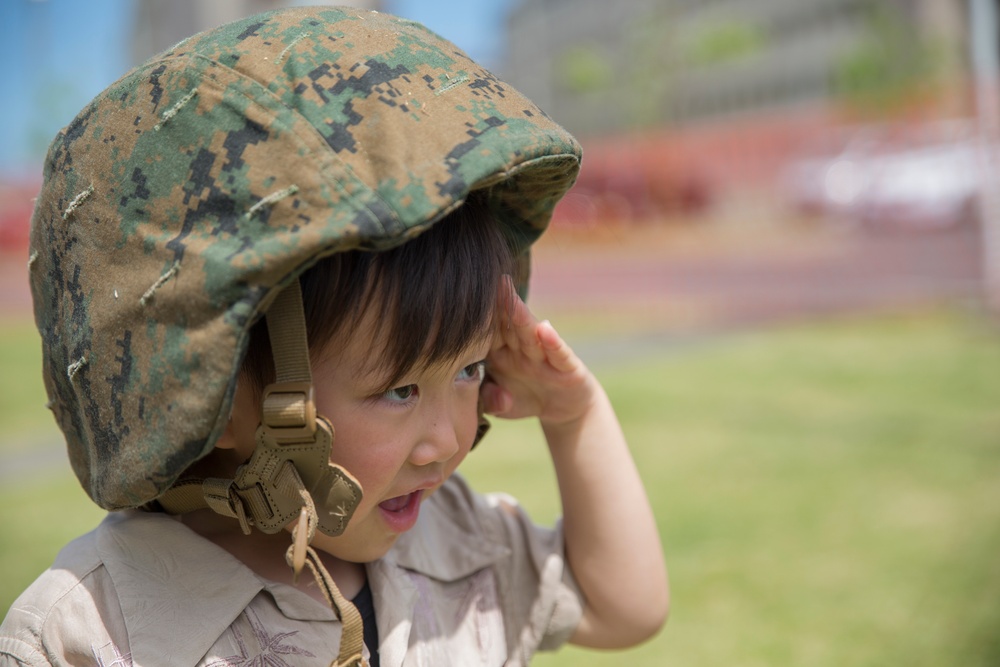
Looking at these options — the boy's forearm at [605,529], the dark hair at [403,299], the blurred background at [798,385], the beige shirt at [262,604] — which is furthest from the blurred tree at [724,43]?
the dark hair at [403,299]

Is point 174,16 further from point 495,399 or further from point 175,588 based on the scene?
point 175,588

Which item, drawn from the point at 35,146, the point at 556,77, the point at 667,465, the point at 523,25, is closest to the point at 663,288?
the point at 667,465

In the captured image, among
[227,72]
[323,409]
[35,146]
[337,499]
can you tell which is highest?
[227,72]

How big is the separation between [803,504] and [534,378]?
101 inches

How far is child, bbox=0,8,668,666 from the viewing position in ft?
4.08

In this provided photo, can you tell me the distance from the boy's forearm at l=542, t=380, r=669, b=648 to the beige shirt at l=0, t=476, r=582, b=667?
0.05m

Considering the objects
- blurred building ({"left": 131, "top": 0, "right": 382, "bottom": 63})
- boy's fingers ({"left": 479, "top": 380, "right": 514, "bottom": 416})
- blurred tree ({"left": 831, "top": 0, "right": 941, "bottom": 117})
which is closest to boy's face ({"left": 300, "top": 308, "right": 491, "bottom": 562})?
boy's fingers ({"left": 479, "top": 380, "right": 514, "bottom": 416})

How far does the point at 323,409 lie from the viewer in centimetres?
139

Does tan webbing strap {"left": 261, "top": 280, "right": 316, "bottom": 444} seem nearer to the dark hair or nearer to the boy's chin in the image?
the dark hair

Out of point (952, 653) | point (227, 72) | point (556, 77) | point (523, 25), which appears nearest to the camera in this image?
point (227, 72)

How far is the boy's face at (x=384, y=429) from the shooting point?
1.38 metres

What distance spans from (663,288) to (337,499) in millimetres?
12294

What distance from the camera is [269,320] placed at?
131 centimetres

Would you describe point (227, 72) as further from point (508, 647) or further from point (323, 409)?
point (508, 647)
